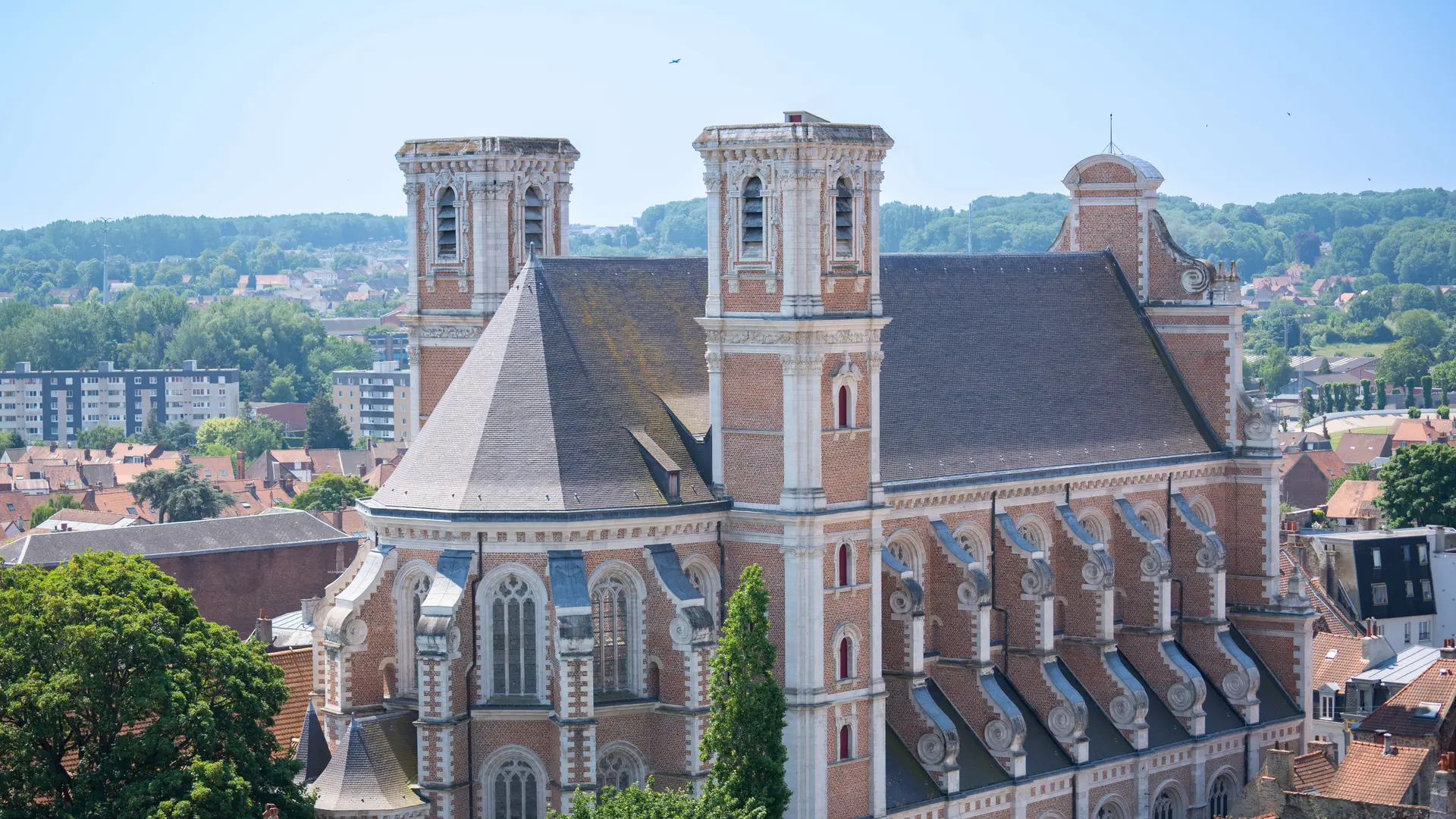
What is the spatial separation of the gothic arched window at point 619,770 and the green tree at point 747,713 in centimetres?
263

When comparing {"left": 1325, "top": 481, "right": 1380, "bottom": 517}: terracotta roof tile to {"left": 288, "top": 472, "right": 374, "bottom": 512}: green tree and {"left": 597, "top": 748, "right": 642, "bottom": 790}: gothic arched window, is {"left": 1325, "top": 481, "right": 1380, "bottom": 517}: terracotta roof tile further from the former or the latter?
{"left": 597, "top": 748, "right": 642, "bottom": 790}: gothic arched window

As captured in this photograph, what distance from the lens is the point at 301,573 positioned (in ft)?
367

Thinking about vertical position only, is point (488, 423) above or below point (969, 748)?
above

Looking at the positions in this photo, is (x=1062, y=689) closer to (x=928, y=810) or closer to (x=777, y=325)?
(x=928, y=810)

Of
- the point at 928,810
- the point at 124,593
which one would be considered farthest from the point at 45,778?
the point at 928,810

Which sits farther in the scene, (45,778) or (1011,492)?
(1011,492)

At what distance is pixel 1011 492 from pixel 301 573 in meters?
40.4

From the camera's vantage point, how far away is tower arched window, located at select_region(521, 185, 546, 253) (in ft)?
268

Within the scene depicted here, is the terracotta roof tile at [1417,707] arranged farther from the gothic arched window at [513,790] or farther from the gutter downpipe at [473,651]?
the gutter downpipe at [473,651]

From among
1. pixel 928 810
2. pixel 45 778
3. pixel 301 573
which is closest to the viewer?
pixel 45 778

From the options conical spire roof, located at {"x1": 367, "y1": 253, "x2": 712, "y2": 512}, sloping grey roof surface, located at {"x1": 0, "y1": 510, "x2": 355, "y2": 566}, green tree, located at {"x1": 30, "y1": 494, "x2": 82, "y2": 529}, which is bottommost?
green tree, located at {"x1": 30, "y1": 494, "x2": 82, "y2": 529}

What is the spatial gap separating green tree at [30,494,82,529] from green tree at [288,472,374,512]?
13928 mm

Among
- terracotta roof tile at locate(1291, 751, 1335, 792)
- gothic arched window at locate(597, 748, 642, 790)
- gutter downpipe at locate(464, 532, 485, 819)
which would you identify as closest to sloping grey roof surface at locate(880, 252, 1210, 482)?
gothic arched window at locate(597, 748, 642, 790)

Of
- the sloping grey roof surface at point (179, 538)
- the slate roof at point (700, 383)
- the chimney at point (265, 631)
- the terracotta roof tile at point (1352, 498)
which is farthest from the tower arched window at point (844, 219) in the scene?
the terracotta roof tile at point (1352, 498)
